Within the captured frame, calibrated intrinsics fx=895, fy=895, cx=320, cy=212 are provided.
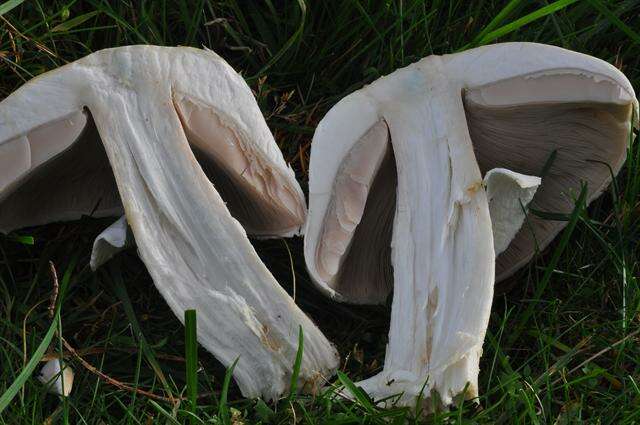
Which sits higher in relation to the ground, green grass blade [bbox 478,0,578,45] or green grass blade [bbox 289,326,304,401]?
green grass blade [bbox 478,0,578,45]

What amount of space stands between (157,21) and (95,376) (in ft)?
4.44

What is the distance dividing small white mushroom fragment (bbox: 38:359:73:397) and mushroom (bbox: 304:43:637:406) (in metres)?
0.79

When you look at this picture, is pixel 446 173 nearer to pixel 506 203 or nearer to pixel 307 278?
pixel 506 203

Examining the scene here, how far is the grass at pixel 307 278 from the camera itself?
8.42ft

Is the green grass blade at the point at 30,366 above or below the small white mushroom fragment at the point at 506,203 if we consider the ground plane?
above

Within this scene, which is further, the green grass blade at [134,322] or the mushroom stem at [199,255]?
the green grass blade at [134,322]

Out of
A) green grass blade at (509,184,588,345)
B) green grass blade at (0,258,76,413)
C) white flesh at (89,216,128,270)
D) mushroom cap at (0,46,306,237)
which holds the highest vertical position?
mushroom cap at (0,46,306,237)

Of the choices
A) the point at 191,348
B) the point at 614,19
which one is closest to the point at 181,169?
the point at 191,348

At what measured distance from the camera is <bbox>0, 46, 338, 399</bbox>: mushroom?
2506 millimetres

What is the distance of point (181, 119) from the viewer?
8.66 ft

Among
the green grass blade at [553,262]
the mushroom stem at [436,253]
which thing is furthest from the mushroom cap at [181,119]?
the green grass blade at [553,262]

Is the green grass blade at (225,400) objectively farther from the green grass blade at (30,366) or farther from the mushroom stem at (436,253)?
the green grass blade at (30,366)

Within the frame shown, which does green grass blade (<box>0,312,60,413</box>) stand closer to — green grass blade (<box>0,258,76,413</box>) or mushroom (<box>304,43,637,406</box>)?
green grass blade (<box>0,258,76,413</box>)

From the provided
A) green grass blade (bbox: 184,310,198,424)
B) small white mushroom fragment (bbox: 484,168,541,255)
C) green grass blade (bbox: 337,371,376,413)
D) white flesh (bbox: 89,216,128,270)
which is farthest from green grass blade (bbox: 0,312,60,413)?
small white mushroom fragment (bbox: 484,168,541,255)
